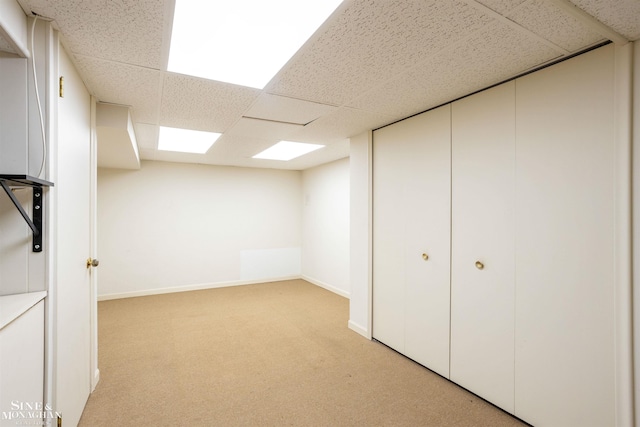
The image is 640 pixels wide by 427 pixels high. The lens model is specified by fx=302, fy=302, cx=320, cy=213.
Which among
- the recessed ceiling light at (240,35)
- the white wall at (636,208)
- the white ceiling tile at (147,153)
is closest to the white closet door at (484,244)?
the white wall at (636,208)

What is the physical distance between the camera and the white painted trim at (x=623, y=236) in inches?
58.7

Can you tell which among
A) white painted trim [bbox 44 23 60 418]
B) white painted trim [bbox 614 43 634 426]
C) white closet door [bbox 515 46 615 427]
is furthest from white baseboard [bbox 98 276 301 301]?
white painted trim [bbox 614 43 634 426]

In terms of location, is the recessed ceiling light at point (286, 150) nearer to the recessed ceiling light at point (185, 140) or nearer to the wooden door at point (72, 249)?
the recessed ceiling light at point (185, 140)

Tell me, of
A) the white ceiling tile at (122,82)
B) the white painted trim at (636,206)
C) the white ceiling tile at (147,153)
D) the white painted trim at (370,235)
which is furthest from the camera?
the white ceiling tile at (147,153)

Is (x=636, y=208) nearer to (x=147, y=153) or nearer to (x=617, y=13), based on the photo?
(x=617, y=13)

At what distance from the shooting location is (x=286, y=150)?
4305 millimetres

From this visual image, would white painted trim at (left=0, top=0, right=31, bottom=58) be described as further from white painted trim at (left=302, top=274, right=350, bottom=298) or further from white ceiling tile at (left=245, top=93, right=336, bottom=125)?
white painted trim at (left=302, top=274, right=350, bottom=298)

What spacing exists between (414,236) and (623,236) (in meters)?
1.42

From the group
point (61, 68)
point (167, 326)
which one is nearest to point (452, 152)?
point (61, 68)

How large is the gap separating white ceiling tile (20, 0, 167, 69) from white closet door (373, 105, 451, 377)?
2074 mm

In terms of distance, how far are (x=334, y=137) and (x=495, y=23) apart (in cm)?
220

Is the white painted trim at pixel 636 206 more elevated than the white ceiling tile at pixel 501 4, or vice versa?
the white ceiling tile at pixel 501 4

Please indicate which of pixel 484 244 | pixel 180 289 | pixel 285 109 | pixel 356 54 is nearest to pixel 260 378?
pixel 484 244

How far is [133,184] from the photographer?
16.1 feet
